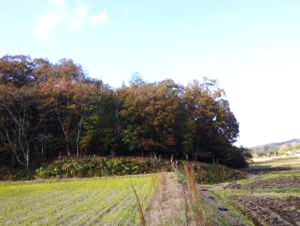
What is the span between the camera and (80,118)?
48562mm

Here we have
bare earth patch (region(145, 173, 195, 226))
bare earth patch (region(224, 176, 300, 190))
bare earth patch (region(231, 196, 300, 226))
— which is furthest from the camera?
bare earth patch (region(224, 176, 300, 190))

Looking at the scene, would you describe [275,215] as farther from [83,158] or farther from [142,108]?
[142,108]

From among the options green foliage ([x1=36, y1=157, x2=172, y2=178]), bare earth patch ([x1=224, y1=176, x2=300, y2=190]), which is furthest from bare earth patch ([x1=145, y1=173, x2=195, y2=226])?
green foliage ([x1=36, y1=157, x2=172, y2=178])

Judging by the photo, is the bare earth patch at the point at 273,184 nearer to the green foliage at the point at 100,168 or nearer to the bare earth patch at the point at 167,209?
the bare earth patch at the point at 167,209

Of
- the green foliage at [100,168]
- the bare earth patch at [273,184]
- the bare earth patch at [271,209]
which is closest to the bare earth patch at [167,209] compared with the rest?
the bare earth patch at [271,209]

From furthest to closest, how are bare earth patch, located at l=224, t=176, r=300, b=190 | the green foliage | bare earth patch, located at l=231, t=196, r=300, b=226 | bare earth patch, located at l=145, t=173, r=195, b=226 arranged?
1. the green foliage
2. bare earth patch, located at l=224, t=176, r=300, b=190
3. bare earth patch, located at l=231, t=196, r=300, b=226
4. bare earth patch, located at l=145, t=173, r=195, b=226

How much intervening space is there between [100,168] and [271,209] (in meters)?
26.4

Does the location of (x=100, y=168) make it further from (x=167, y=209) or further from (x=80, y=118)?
(x=167, y=209)

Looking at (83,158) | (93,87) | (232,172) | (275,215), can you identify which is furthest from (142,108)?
(275,215)

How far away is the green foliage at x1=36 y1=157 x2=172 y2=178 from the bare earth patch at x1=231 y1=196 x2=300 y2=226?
2095 cm

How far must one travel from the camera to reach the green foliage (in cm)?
4116

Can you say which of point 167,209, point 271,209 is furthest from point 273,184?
point 167,209

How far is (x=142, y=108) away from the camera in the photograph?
158ft

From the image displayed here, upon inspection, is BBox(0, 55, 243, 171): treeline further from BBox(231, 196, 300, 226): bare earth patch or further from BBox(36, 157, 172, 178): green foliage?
BBox(231, 196, 300, 226): bare earth patch
